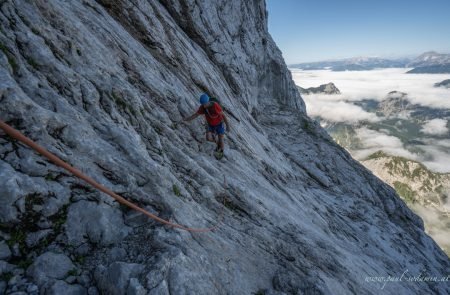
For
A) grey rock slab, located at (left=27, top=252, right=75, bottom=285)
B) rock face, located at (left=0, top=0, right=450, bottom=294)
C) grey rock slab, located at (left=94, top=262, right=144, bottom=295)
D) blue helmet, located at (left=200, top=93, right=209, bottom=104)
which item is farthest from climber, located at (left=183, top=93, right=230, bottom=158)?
grey rock slab, located at (left=27, top=252, right=75, bottom=285)

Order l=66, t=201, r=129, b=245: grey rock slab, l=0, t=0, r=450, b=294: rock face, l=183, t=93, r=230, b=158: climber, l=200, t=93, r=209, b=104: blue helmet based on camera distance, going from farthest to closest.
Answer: l=183, t=93, r=230, b=158: climber
l=200, t=93, r=209, b=104: blue helmet
l=66, t=201, r=129, b=245: grey rock slab
l=0, t=0, r=450, b=294: rock face

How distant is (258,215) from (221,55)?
25474mm

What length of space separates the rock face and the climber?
0.52 metres

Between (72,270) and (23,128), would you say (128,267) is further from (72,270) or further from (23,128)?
(23,128)

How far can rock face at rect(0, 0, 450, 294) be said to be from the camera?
22.1ft

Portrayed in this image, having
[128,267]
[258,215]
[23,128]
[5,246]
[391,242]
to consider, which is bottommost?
[391,242]

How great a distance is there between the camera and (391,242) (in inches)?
1103

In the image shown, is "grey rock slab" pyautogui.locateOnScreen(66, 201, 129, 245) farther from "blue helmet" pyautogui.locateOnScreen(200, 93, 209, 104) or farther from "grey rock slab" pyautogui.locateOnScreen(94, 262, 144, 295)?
"blue helmet" pyautogui.locateOnScreen(200, 93, 209, 104)

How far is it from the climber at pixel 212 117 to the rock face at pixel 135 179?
1.71ft

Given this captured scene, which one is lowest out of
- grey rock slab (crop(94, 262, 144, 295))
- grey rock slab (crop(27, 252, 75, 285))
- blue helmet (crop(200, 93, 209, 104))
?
grey rock slab (crop(94, 262, 144, 295))

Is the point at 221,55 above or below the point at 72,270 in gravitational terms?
above

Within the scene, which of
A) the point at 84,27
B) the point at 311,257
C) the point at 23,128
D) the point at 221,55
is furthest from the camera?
the point at 221,55

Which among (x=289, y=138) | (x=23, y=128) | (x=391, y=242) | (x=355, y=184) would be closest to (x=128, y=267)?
(x=23, y=128)

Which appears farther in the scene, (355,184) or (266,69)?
(266,69)
